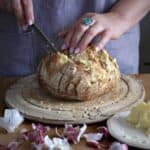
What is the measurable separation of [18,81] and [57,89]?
0.16 m

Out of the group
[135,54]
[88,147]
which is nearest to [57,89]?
[88,147]

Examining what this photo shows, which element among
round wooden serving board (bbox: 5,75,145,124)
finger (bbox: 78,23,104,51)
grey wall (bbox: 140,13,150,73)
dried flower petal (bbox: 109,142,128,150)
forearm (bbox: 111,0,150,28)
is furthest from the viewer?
grey wall (bbox: 140,13,150,73)

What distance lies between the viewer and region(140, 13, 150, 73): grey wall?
2.31 m

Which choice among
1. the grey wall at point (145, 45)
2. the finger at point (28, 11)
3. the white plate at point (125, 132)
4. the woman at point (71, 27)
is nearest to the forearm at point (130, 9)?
the woman at point (71, 27)

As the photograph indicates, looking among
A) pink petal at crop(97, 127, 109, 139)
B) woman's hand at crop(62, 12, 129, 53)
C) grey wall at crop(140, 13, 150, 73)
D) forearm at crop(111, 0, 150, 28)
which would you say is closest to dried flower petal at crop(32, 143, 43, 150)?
pink petal at crop(97, 127, 109, 139)

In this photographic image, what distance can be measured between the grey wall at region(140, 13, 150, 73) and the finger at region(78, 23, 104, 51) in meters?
1.12

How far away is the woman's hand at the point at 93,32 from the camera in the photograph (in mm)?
1193

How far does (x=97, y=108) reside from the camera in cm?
112

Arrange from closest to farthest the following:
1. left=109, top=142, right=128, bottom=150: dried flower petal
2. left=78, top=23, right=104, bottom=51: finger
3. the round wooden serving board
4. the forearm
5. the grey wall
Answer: left=109, top=142, right=128, bottom=150: dried flower petal, the round wooden serving board, left=78, top=23, right=104, bottom=51: finger, the forearm, the grey wall

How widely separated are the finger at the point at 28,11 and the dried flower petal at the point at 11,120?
0.79 ft

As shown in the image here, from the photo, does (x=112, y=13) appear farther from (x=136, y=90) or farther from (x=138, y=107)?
(x=138, y=107)

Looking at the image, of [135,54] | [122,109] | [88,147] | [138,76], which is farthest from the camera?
[135,54]

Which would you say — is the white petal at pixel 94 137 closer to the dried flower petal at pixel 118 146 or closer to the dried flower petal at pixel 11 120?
the dried flower petal at pixel 118 146

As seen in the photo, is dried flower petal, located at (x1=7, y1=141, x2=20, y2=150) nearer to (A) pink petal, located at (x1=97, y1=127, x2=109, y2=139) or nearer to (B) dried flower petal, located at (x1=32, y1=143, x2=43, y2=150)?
(B) dried flower petal, located at (x1=32, y1=143, x2=43, y2=150)
